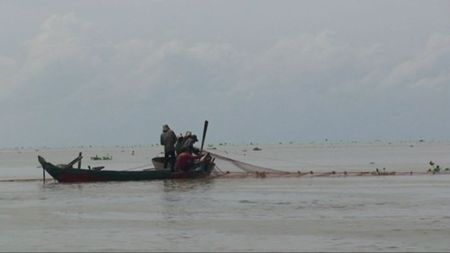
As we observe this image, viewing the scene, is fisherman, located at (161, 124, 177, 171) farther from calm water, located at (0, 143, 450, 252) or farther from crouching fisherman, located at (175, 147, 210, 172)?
calm water, located at (0, 143, 450, 252)

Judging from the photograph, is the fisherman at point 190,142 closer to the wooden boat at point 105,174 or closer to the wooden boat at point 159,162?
the wooden boat at point 105,174

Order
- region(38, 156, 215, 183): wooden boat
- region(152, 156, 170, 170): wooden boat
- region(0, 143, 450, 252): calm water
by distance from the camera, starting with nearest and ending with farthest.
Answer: region(0, 143, 450, 252): calm water → region(38, 156, 215, 183): wooden boat → region(152, 156, 170, 170): wooden boat

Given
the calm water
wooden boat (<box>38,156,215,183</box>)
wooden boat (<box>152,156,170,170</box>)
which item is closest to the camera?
the calm water

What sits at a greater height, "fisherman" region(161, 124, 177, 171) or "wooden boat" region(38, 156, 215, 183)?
"fisherman" region(161, 124, 177, 171)

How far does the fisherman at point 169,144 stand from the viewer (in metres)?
30.3

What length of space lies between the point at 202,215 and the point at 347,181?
516 inches

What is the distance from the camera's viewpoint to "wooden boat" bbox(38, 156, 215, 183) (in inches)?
1187

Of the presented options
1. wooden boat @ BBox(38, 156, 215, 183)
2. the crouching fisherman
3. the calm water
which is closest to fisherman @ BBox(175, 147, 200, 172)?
the crouching fisherman

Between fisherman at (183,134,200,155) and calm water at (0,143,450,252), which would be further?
fisherman at (183,134,200,155)

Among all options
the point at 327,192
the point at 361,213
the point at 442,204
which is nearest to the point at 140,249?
the point at 361,213

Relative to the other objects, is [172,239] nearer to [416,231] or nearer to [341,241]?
[341,241]

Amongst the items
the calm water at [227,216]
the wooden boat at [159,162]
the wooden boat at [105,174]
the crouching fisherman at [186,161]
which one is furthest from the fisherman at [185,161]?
the wooden boat at [159,162]

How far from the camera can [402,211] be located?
1898 cm

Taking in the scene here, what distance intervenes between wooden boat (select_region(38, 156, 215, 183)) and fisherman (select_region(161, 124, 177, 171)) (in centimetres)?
55
